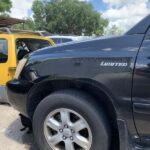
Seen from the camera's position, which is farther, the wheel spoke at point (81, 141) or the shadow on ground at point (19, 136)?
the shadow on ground at point (19, 136)

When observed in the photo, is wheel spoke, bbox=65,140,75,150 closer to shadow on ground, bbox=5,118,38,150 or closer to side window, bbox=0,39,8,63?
shadow on ground, bbox=5,118,38,150

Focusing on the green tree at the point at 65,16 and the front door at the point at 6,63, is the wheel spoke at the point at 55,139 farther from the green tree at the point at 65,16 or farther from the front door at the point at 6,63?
the green tree at the point at 65,16

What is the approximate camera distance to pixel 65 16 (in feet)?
159

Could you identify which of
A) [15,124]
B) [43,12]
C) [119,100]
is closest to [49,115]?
[119,100]

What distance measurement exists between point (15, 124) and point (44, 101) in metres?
1.97

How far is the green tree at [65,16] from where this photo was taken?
4822 centimetres

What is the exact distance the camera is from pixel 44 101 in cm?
367

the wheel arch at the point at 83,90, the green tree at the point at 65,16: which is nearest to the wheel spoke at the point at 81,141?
the wheel arch at the point at 83,90

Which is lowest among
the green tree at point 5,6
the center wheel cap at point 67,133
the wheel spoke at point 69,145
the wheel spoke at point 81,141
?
the wheel spoke at point 69,145

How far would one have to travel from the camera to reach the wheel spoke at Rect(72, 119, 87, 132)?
3.51 m

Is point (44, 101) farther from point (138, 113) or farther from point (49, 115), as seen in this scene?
point (138, 113)

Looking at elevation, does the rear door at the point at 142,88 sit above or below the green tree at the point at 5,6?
below

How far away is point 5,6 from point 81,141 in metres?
29.3

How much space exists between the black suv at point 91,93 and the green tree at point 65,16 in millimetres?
43870
